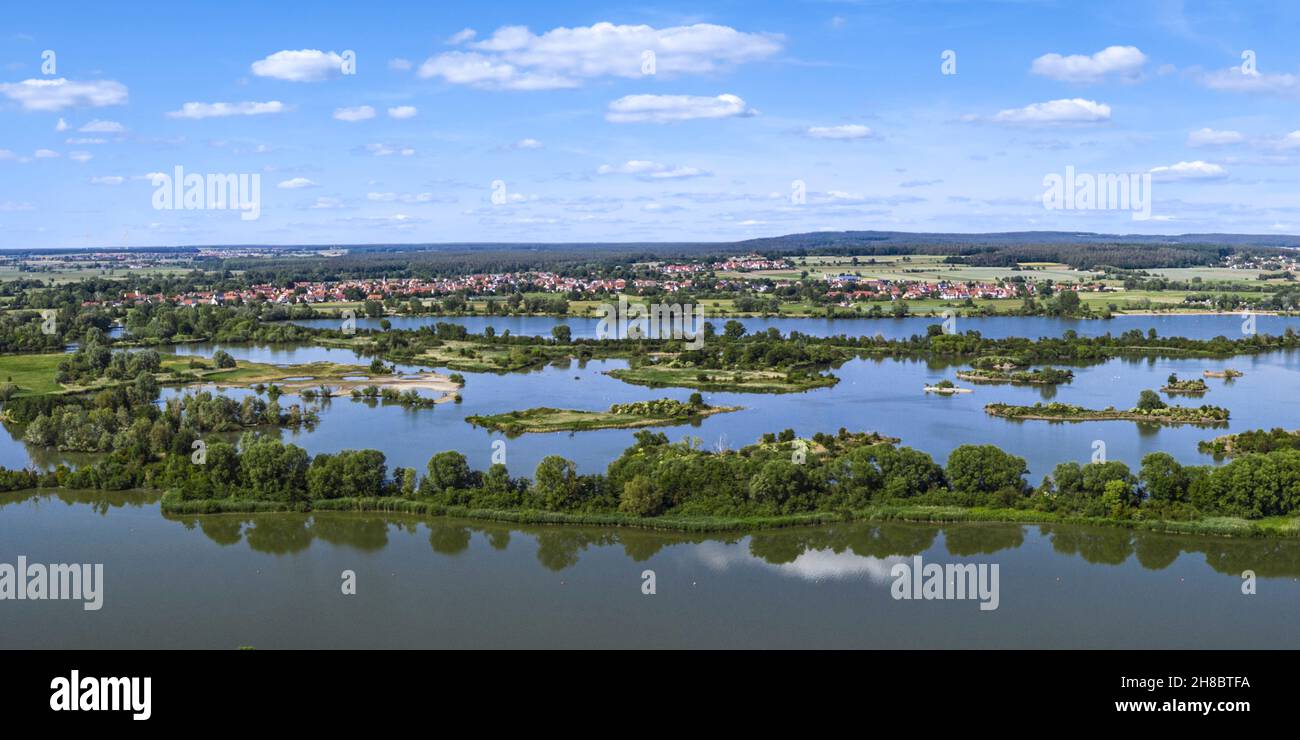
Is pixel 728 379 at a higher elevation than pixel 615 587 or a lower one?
higher

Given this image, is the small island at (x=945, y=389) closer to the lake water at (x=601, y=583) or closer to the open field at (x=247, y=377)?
the lake water at (x=601, y=583)

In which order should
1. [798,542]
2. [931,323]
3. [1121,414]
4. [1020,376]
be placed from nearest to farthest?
[798,542] → [1121,414] → [1020,376] → [931,323]

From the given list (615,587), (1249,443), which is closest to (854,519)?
(615,587)

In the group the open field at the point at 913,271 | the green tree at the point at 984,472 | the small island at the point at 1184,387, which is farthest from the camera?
the open field at the point at 913,271

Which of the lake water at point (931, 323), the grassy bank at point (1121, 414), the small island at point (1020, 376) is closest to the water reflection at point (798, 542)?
the grassy bank at point (1121, 414)

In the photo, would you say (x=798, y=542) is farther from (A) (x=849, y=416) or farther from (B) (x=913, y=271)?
(B) (x=913, y=271)

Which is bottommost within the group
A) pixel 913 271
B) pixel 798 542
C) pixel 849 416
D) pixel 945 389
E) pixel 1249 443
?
pixel 798 542

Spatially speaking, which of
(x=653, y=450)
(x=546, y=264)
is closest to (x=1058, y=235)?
(x=546, y=264)
